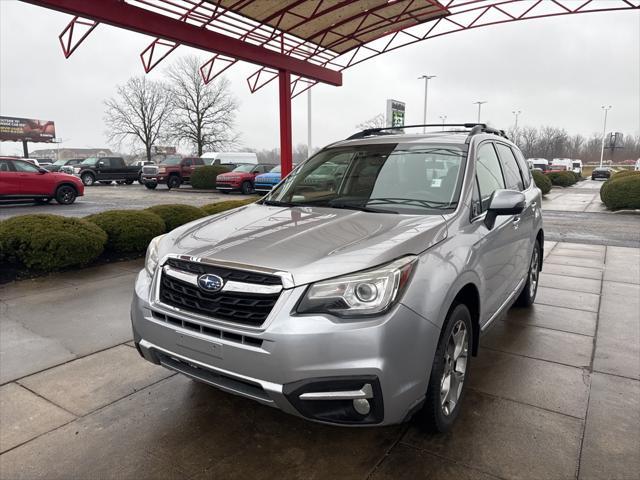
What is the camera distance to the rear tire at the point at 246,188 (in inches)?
906

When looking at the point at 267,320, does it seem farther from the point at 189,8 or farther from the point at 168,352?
the point at 189,8

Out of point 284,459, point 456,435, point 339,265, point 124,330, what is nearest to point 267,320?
point 339,265

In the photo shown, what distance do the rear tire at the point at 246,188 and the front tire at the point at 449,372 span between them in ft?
68.4

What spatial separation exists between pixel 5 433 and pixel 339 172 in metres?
2.85

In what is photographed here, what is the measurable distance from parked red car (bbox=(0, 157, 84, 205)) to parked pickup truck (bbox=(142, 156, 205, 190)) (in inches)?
355

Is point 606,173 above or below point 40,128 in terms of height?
below

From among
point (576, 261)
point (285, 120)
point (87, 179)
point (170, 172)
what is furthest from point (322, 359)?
point (87, 179)

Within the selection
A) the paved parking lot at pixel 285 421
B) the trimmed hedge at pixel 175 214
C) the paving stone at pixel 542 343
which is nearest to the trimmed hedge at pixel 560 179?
the trimmed hedge at pixel 175 214

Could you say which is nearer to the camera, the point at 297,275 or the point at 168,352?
the point at 297,275

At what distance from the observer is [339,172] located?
381cm

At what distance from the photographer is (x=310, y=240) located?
8.30ft

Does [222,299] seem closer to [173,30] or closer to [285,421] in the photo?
[285,421]

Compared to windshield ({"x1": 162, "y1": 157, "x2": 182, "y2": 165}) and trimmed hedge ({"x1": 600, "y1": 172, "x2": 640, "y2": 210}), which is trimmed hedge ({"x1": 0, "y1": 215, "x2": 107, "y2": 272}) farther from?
windshield ({"x1": 162, "y1": 157, "x2": 182, "y2": 165})

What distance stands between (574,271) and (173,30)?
8.75 meters
